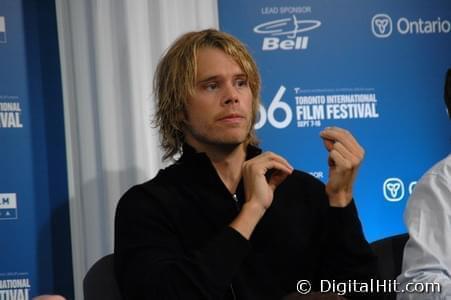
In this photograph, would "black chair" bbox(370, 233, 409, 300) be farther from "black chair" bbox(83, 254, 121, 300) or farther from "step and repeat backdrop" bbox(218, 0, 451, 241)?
Answer: "step and repeat backdrop" bbox(218, 0, 451, 241)

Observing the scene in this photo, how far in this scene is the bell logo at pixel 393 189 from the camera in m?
3.93

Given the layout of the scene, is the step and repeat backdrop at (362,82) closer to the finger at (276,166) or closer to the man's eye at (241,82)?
the man's eye at (241,82)

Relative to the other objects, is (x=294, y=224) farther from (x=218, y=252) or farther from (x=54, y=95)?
(x=54, y=95)

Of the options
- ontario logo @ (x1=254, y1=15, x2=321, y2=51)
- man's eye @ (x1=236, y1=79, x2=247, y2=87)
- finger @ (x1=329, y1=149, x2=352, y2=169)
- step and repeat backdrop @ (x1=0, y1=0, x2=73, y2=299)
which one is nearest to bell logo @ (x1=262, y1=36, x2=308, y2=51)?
ontario logo @ (x1=254, y1=15, x2=321, y2=51)

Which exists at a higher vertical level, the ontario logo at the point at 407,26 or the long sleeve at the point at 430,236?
the ontario logo at the point at 407,26

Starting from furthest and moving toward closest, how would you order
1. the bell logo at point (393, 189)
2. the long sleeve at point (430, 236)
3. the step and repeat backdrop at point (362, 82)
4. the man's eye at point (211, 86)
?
1. the bell logo at point (393, 189)
2. the step and repeat backdrop at point (362, 82)
3. the man's eye at point (211, 86)
4. the long sleeve at point (430, 236)

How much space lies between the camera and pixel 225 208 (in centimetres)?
218

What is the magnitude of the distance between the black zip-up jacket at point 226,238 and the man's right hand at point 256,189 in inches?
1.6

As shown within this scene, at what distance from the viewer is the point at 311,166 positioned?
383 centimetres

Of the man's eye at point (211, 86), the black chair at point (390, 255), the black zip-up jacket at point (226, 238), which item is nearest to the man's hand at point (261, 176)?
the black zip-up jacket at point (226, 238)

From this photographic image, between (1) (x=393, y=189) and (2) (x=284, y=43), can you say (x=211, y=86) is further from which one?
(1) (x=393, y=189)

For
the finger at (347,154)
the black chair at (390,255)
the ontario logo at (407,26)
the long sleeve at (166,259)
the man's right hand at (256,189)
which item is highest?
the ontario logo at (407,26)

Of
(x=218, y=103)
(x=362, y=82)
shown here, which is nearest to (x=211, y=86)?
(x=218, y=103)

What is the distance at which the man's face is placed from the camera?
2166mm
